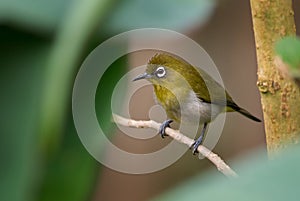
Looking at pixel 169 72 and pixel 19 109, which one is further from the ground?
pixel 169 72

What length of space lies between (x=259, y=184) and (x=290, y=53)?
0.08 metres

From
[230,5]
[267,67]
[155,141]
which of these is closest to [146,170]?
[155,141]

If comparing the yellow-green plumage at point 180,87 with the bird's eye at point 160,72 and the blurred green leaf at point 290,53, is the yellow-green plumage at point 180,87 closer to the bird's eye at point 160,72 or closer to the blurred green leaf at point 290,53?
the bird's eye at point 160,72

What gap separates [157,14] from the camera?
0.41 m

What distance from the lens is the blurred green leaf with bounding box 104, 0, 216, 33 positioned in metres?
0.37

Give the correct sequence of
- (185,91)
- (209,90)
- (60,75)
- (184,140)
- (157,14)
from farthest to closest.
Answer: (185,91) → (209,90) → (184,140) → (157,14) → (60,75)

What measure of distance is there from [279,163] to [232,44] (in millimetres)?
2546

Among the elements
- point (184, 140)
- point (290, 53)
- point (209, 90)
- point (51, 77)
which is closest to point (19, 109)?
point (51, 77)

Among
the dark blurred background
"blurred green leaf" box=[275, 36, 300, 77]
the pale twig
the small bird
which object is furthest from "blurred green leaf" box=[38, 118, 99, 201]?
the small bird

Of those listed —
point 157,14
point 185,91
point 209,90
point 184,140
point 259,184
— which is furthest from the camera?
point 185,91

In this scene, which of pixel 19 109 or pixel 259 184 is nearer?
pixel 259 184

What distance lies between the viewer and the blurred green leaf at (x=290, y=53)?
0.23 meters

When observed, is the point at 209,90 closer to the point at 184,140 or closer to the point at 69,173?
the point at 184,140

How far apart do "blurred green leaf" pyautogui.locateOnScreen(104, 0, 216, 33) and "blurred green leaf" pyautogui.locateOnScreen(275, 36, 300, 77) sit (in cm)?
12
